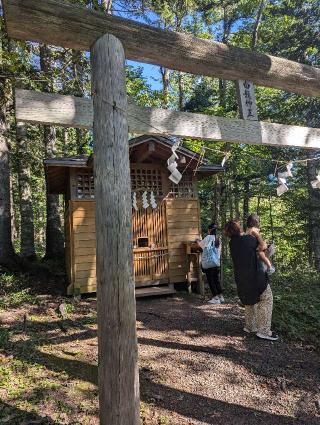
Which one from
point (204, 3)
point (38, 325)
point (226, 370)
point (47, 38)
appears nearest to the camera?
point (47, 38)

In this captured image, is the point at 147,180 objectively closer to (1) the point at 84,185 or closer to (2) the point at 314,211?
(1) the point at 84,185

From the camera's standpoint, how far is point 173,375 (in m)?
4.38

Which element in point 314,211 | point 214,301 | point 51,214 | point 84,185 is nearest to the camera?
point 214,301

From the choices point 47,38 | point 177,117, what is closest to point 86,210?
point 177,117

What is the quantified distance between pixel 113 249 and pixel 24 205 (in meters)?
9.28

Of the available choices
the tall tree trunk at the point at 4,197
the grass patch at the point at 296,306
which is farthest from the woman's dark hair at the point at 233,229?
the tall tree trunk at the point at 4,197

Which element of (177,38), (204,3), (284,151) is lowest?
(177,38)

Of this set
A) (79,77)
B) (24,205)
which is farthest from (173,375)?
(79,77)

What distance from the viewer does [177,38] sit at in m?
3.61

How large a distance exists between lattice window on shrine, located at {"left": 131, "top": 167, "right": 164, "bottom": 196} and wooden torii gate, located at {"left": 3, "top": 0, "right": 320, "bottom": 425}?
5.18m

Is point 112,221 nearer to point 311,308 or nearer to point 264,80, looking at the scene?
point 264,80

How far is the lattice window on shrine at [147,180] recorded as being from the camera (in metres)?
9.01

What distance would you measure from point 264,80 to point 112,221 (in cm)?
282

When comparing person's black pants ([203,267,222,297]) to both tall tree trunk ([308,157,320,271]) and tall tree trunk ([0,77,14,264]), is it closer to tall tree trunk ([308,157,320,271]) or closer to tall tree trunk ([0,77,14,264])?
tall tree trunk ([0,77,14,264])
